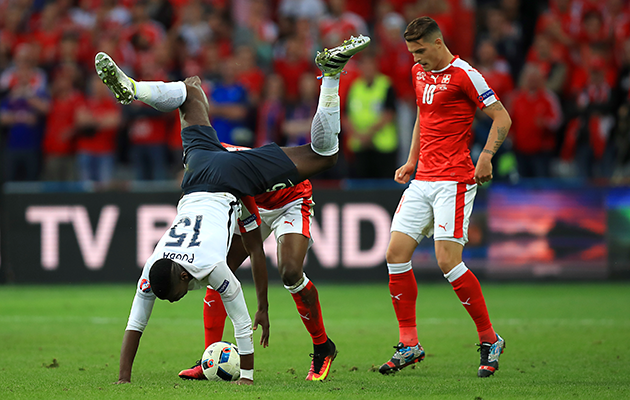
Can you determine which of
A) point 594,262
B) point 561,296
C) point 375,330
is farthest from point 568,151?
point 375,330

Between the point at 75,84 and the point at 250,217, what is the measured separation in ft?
31.0

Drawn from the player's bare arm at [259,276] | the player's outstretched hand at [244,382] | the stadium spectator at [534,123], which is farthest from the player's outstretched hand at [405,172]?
the stadium spectator at [534,123]

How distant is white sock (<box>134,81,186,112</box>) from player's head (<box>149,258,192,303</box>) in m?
1.69

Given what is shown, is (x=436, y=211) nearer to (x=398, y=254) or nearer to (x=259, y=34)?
(x=398, y=254)

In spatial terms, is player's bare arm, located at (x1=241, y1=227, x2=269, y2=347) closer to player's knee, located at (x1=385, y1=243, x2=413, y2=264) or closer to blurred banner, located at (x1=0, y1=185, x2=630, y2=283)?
player's knee, located at (x1=385, y1=243, x2=413, y2=264)

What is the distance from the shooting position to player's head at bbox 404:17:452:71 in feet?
21.5

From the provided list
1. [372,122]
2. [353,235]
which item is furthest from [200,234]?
[372,122]

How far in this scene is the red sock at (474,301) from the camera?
656cm

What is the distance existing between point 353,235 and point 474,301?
6.29 metres

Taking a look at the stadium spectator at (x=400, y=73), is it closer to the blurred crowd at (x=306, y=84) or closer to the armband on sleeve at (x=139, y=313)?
the blurred crowd at (x=306, y=84)

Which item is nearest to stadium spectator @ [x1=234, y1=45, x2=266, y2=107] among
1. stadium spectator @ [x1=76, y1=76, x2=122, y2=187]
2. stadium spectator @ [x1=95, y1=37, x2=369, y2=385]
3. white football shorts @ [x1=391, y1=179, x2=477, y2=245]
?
stadium spectator @ [x1=76, y1=76, x2=122, y2=187]

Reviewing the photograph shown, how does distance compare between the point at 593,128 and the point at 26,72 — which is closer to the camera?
the point at 593,128

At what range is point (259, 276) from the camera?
631 centimetres

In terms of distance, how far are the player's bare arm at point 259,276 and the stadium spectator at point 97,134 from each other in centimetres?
828
